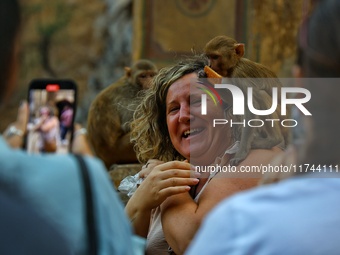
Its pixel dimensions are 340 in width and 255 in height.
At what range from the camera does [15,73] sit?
192cm

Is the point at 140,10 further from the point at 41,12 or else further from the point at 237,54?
the point at 41,12

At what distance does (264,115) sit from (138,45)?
7.01 meters

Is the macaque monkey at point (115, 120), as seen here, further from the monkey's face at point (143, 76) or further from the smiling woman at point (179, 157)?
the smiling woman at point (179, 157)

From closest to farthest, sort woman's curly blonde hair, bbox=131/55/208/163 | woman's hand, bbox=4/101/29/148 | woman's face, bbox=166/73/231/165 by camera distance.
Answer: woman's hand, bbox=4/101/29/148 < woman's face, bbox=166/73/231/165 < woman's curly blonde hair, bbox=131/55/208/163

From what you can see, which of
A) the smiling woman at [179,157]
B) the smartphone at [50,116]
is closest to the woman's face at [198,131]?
the smiling woman at [179,157]

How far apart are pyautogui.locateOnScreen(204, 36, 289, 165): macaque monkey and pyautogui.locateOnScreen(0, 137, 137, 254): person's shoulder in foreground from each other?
4.36ft

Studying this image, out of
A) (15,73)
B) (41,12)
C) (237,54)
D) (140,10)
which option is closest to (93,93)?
(41,12)

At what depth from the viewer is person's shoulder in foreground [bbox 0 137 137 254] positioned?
5.87ft

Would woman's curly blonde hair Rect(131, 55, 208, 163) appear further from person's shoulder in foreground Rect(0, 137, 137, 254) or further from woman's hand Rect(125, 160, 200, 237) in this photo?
person's shoulder in foreground Rect(0, 137, 137, 254)

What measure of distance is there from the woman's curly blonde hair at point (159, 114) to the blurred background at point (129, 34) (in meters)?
4.24

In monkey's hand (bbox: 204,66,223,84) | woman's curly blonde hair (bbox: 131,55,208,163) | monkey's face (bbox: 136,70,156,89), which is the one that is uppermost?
monkey's hand (bbox: 204,66,223,84)

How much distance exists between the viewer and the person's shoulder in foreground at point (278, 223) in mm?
1700

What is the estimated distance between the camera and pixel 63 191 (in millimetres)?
1804

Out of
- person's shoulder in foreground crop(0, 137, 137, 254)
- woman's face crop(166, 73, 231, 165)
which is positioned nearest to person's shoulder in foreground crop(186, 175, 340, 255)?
person's shoulder in foreground crop(0, 137, 137, 254)
